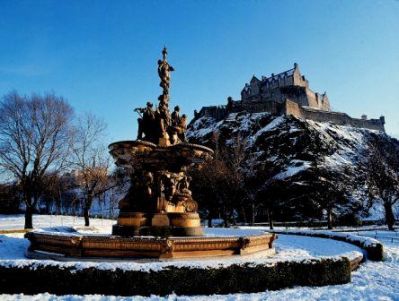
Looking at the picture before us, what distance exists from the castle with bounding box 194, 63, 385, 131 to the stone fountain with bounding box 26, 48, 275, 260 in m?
83.6

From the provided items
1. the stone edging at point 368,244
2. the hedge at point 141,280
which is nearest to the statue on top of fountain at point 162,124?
the hedge at point 141,280

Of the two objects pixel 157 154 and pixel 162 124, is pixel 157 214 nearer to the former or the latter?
pixel 157 154

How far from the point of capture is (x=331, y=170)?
A: 241 ft

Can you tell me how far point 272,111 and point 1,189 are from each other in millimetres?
72392

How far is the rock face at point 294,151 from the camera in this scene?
63.0m

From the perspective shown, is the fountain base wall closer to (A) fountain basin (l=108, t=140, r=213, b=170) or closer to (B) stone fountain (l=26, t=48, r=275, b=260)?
(B) stone fountain (l=26, t=48, r=275, b=260)

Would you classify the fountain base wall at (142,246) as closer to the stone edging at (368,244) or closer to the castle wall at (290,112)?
the stone edging at (368,244)

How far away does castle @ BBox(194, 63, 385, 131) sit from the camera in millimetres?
97500

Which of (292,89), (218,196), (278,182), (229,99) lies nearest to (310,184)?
(278,182)

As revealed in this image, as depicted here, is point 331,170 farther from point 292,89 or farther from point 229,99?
point 292,89

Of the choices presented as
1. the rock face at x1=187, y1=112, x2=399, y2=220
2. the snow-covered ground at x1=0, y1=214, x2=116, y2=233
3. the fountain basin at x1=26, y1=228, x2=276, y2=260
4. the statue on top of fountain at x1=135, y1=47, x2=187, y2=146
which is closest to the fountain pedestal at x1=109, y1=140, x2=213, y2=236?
the statue on top of fountain at x1=135, y1=47, x2=187, y2=146

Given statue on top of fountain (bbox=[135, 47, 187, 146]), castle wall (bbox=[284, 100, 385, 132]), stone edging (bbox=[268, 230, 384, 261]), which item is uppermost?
castle wall (bbox=[284, 100, 385, 132])

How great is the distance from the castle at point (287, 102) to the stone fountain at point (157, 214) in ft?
274

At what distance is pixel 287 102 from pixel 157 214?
87.2m
